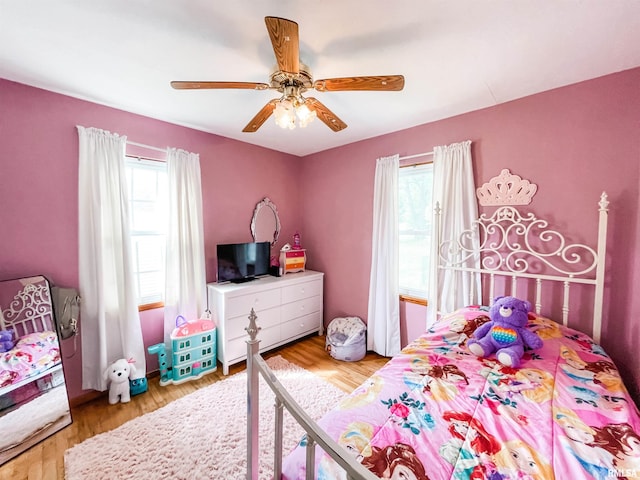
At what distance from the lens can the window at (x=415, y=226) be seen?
8.44ft

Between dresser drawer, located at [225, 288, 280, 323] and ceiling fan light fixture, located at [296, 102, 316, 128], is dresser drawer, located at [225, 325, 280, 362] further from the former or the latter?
ceiling fan light fixture, located at [296, 102, 316, 128]

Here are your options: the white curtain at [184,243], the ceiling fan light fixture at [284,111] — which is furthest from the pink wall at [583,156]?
the white curtain at [184,243]

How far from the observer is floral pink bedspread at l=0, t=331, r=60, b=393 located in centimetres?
168

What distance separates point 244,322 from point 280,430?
1843 mm

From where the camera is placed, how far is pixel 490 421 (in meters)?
1.00

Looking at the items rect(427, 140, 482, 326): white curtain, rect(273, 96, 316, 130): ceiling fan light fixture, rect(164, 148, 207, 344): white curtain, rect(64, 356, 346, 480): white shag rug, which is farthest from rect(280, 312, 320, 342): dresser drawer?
rect(273, 96, 316, 130): ceiling fan light fixture

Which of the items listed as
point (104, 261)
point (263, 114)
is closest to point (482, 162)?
point (263, 114)

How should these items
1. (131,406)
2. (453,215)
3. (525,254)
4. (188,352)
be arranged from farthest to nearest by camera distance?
(188,352) → (453,215) → (131,406) → (525,254)

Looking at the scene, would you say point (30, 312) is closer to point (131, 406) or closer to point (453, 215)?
point (131, 406)

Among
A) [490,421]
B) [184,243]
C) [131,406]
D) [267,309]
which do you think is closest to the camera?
[490,421]

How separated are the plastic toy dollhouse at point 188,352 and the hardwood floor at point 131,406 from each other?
0.08m

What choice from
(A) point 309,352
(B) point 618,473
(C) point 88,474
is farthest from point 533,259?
(C) point 88,474

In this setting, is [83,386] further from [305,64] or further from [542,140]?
[542,140]

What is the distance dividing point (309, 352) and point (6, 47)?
332 centimetres
